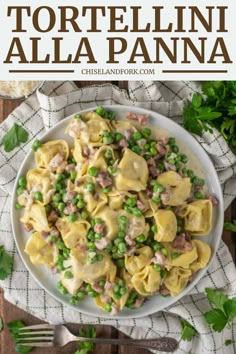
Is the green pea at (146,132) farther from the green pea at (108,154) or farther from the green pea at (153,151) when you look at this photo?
the green pea at (108,154)

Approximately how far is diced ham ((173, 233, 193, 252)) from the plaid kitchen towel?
0.36 meters

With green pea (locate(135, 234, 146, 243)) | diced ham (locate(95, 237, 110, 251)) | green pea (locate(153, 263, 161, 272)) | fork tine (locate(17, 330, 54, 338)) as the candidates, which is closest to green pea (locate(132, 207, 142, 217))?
green pea (locate(135, 234, 146, 243))

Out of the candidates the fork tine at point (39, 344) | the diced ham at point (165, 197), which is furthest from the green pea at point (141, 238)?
the fork tine at point (39, 344)

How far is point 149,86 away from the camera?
3703 millimetres

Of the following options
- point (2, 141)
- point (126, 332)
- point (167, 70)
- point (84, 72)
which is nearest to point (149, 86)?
point (167, 70)

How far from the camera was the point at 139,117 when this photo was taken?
Answer: 3.54 meters

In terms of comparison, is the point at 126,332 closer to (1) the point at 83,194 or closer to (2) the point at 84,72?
(1) the point at 83,194

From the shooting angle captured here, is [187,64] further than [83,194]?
Yes

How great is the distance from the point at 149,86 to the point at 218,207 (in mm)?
941

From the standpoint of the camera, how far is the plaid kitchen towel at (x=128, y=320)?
369cm

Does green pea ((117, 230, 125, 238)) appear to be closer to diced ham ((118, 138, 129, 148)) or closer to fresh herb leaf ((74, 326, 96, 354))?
diced ham ((118, 138, 129, 148))

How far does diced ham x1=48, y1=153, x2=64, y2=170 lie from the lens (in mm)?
3484

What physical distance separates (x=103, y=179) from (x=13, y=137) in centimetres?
80

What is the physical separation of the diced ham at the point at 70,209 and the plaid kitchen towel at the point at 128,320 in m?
0.54
